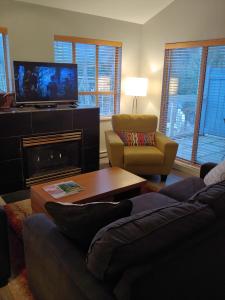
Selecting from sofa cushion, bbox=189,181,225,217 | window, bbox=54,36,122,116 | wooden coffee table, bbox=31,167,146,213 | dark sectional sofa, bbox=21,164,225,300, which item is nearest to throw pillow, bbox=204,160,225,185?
wooden coffee table, bbox=31,167,146,213

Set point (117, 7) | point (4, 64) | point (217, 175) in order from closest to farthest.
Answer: point (217, 175) → point (4, 64) → point (117, 7)

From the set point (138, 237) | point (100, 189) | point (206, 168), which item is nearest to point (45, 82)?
point (100, 189)

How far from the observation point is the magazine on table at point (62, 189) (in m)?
2.43

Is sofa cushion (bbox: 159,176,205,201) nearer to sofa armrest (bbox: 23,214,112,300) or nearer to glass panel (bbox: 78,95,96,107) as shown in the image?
sofa armrest (bbox: 23,214,112,300)

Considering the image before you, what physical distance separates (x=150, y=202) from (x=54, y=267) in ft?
3.61

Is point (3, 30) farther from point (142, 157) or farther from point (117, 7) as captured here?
point (142, 157)

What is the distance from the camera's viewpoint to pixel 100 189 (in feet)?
8.45

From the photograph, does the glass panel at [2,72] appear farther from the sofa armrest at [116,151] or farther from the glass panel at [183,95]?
the glass panel at [183,95]

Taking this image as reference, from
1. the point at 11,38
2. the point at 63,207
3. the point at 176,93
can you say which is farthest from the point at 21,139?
the point at 176,93

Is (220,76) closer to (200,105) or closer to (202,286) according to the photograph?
(200,105)

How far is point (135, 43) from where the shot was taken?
4.56 m

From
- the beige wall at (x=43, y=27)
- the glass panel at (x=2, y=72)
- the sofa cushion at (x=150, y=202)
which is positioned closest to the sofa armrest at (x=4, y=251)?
the sofa cushion at (x=150, y=202)

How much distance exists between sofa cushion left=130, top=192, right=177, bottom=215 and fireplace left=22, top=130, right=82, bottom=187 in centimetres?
168

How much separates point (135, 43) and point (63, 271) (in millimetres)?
4133
